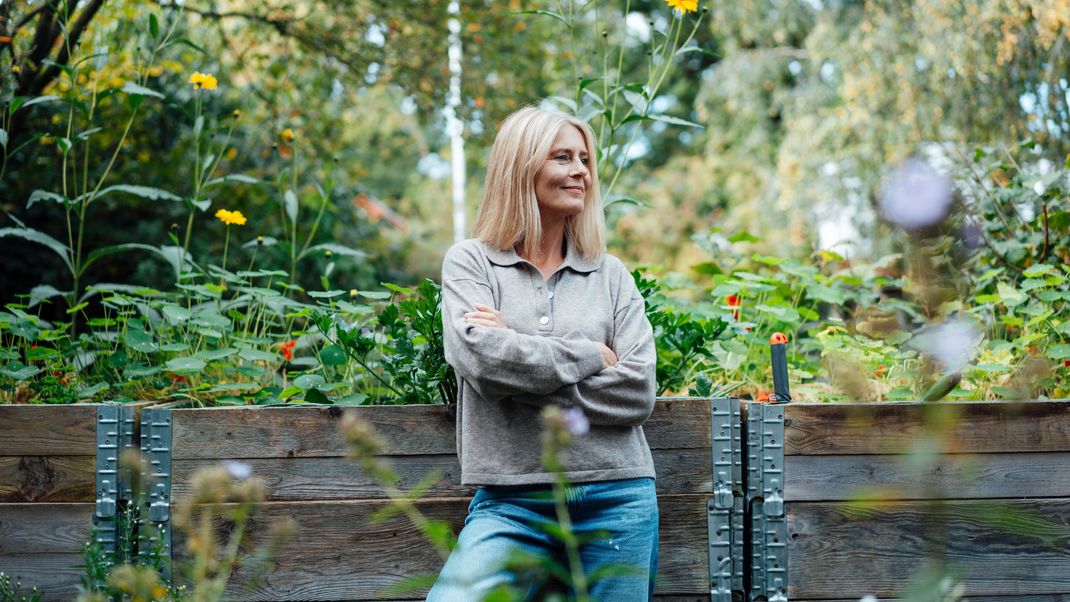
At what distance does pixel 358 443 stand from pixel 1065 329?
207 cm

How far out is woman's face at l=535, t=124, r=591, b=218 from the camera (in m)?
1.88

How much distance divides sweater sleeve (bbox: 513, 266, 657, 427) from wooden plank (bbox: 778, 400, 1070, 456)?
42cm

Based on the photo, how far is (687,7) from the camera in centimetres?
217

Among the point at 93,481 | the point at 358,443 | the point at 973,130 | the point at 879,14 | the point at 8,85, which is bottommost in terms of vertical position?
the point at 93,481

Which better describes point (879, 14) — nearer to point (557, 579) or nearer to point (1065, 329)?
point (1065, 329)


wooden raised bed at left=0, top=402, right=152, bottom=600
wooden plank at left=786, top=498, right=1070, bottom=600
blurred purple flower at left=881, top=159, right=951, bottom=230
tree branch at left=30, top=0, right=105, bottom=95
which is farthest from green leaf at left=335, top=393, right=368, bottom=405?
tree branch at left=30, top=0, right=105, bottom=95

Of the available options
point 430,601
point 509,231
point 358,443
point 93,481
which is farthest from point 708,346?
point 358,443

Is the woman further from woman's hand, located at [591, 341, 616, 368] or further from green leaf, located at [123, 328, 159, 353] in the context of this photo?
green leaf, located at [123, 328, 159, 353]

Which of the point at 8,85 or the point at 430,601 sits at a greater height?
the point at 8,85

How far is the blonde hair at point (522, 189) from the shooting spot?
187 centimetres

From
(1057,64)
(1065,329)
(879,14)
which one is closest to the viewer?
(1065,329)

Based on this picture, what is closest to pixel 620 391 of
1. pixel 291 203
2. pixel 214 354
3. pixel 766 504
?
pixel 766 504

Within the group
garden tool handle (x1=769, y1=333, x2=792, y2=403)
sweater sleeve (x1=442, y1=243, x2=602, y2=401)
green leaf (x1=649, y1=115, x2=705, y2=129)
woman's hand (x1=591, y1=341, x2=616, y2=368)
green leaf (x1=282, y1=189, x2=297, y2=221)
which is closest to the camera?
sweater sleeve (x1=442, y1=243, x2=602, y2=401)

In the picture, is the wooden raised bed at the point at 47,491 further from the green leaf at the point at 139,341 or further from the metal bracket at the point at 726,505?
the metal bracket at the point at 726,505
